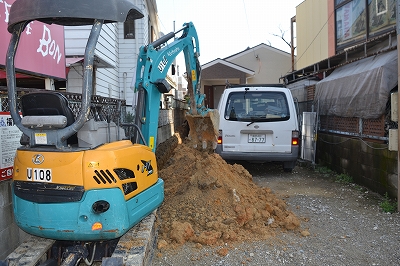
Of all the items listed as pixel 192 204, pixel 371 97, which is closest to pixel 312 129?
pixel 371 97

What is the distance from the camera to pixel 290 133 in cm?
760

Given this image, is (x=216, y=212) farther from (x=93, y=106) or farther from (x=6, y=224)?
(x=6, y=224)

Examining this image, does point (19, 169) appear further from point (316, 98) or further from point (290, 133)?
point (316, 98)

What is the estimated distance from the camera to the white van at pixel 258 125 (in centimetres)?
761

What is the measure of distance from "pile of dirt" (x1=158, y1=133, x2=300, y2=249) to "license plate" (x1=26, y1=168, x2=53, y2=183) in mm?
1678

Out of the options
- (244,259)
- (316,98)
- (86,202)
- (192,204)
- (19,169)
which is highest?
(316,98)

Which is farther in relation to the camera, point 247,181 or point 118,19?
point 247,181

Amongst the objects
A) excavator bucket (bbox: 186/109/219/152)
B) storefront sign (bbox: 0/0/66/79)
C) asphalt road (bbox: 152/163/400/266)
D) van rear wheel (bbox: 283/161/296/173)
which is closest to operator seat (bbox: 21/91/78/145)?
storefront sign (bbox: 0/0/66/79)

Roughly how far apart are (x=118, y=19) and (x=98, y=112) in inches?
57.1

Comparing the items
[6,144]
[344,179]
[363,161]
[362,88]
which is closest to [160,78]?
[6,144]

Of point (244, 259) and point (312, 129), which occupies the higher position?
point (312, 129)

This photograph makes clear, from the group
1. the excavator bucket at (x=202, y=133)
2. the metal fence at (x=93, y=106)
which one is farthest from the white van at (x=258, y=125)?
the metal fence at (x=93, y=106)

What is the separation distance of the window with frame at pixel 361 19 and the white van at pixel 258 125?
139 inches

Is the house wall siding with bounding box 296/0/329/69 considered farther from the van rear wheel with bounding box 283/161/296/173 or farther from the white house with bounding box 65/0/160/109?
the white house with bounding box 65/0/160/109
